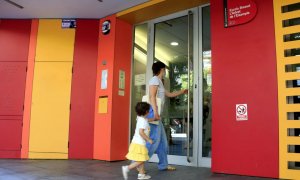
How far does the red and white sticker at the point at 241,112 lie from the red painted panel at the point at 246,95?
4 cm

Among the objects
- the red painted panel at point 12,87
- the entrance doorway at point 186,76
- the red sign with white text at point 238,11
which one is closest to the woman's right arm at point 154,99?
the entrance doorway at point 186,76

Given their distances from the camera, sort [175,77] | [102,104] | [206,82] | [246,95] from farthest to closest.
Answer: [102,104], [175,77], [206,82], [246,95]

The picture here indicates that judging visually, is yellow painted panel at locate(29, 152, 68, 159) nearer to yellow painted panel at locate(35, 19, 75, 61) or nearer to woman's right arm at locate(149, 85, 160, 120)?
yellow painted panel at locate(35, 19, 75, 61)

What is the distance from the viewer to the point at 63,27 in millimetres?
5992

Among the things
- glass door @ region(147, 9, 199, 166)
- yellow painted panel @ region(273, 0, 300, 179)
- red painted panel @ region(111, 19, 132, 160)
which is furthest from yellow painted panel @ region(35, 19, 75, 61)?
yellow painted panel @ region(273, 0, 300, 179)

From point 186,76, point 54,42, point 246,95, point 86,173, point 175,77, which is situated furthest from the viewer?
point 54,42

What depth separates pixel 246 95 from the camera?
385 centimetres

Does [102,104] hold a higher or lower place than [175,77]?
lower

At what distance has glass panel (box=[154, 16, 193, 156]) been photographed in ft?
16.0

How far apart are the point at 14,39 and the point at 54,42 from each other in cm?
80

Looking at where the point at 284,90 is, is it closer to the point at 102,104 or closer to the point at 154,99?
the point at 154,99

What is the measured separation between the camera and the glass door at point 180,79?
4.68 meters

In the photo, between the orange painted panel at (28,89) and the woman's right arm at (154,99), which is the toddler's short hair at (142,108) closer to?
the woman's right arm at (154,99)

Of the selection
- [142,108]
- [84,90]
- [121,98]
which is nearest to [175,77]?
[121,98]
